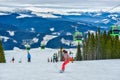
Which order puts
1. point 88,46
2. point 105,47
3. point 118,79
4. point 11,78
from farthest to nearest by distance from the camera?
point 88,46
point 105,47
point 11,78
point 118,79

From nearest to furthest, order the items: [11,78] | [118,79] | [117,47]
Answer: [118,79]
[11,78]
[117,47]

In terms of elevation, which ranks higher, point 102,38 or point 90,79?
point 90,79

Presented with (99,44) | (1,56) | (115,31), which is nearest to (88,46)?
(99,44)

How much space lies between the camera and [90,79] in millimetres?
34031

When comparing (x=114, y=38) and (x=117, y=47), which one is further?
(x=114, y=38)

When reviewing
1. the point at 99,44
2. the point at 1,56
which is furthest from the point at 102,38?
the point at 1,56

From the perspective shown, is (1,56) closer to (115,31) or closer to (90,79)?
(115,31)

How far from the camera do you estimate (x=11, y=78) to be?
35594 millimetres

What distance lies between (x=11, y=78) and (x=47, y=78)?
2.82 meters

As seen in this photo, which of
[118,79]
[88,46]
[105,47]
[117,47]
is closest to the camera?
[118,79]

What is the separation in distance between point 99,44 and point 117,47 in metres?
12.7

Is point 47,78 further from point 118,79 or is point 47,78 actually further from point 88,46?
point 88,46

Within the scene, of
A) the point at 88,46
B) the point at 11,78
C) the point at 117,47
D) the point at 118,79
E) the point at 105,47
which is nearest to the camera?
the point at 118,79

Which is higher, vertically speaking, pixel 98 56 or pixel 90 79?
pixel 90 79
